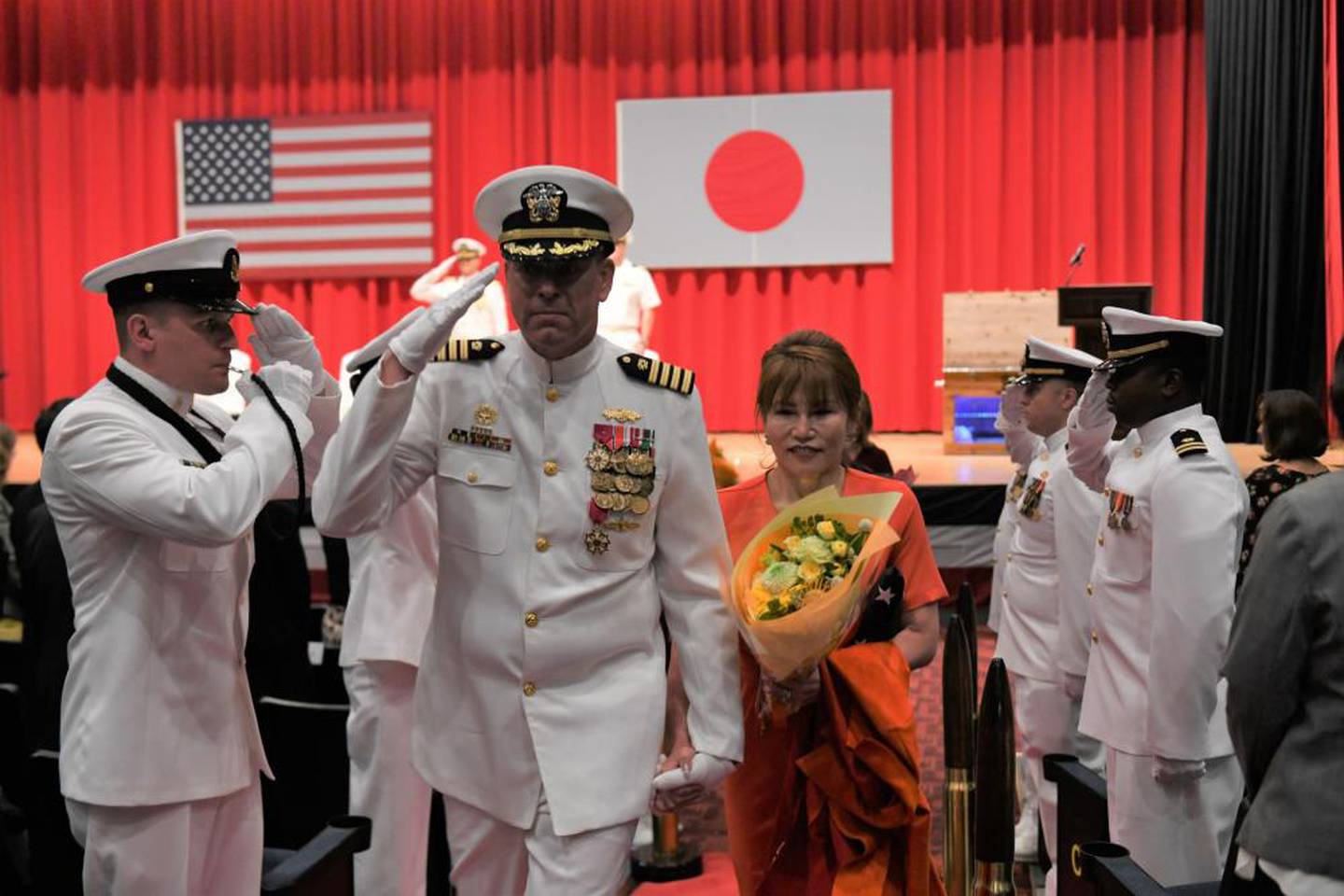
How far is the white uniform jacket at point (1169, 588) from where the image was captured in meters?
2.90

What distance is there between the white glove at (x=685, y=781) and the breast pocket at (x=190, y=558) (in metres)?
0.84

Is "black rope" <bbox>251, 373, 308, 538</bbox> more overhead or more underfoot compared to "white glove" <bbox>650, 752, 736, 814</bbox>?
more overhead

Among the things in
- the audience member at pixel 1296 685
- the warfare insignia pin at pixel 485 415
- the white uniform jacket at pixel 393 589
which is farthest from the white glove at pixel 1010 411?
the audience member at pixel 1296 685

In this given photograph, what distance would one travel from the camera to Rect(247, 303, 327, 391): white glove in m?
2.71

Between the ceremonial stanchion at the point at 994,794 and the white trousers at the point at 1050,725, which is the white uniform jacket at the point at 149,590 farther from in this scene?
the white trousers at the point at 1050,725

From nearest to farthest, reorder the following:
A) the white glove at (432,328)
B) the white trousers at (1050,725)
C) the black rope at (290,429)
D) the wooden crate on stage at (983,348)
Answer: the white glove at (432,328), the black rope at (290,429), the white trousers at (1050,725), the wooden crate on stage at (983,348)

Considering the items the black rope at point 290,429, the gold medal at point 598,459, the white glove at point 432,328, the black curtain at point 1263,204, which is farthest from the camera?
the black curtain at point 1263,204

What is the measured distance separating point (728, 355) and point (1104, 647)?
398 inches

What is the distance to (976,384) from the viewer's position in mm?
11062

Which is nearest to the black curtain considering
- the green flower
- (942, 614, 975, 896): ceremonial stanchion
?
(942, 614, 975, 896): ceremonial stanchion

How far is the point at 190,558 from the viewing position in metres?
2.41

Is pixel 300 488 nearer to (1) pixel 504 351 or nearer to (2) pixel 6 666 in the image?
(1) pixel 504 351

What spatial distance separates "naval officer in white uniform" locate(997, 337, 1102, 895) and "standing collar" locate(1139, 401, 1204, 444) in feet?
Result: 2.27

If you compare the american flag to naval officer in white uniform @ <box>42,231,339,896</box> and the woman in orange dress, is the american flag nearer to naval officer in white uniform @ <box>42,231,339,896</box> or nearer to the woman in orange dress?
the woman in orange dress
